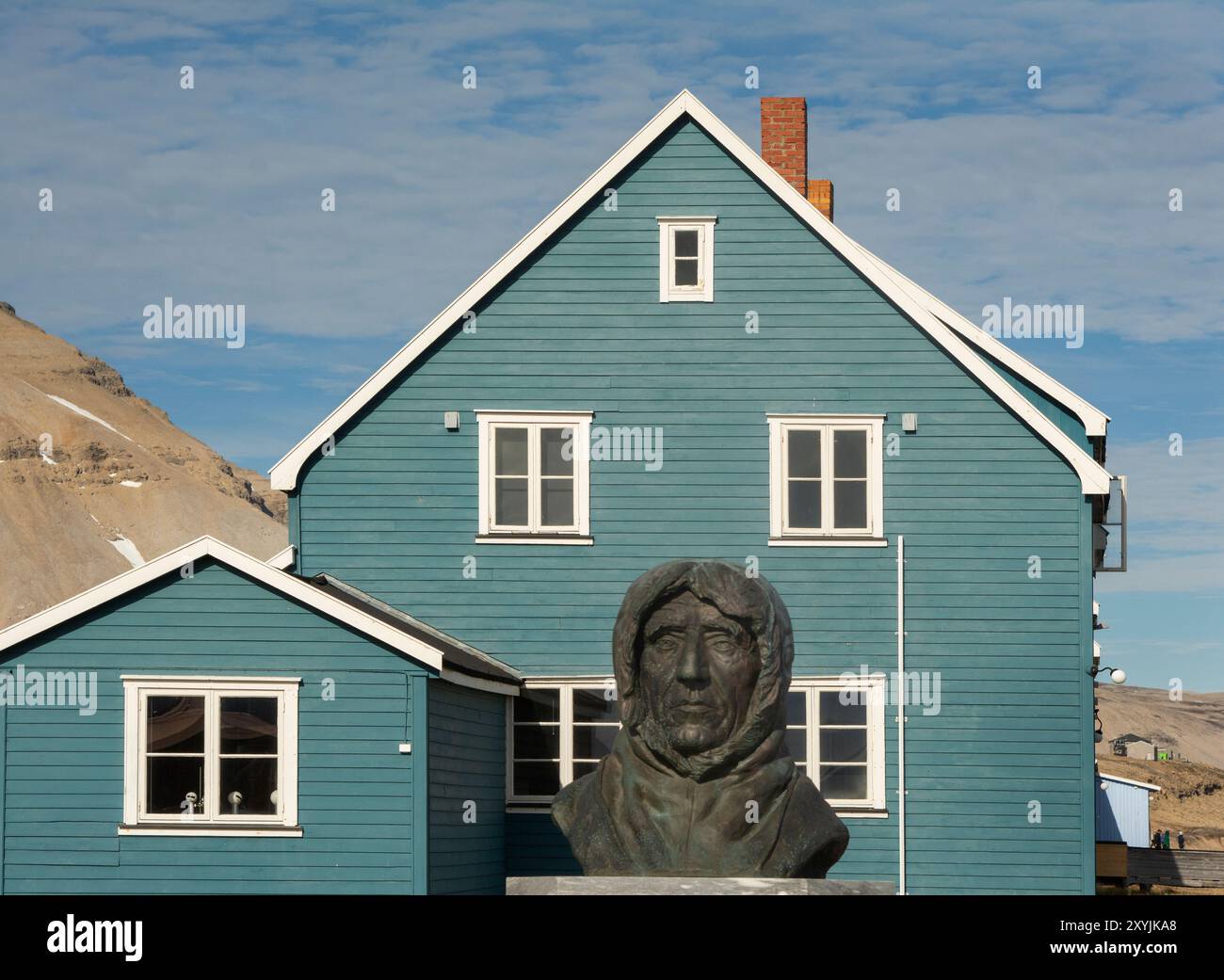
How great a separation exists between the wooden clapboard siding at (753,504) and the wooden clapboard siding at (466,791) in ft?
2.07

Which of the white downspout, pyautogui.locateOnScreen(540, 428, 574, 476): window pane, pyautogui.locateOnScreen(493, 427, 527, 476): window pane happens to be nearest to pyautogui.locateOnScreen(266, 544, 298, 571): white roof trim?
pyautogui.locateOnScreen(493, 427, 527, 476): window pane

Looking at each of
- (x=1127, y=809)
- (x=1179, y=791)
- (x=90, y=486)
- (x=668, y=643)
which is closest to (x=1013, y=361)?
(x=668, y=643)

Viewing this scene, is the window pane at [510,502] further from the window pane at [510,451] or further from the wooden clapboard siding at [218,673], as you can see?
the wooden clapboard siding at [218,673]

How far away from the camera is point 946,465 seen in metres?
22.8

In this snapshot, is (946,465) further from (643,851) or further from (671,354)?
(643,851)

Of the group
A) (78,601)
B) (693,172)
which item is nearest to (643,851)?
(78,601)

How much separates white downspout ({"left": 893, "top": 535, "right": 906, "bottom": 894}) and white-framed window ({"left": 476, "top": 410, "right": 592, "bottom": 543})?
3.90 meters

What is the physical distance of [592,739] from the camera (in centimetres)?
2258

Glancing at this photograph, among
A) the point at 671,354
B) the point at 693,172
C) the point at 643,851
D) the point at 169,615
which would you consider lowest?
the point at 643,851

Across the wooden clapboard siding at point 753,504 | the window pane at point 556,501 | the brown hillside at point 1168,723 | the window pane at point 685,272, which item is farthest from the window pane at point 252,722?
the brown hillside at point 1168,723

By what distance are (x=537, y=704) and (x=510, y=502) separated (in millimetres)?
2517

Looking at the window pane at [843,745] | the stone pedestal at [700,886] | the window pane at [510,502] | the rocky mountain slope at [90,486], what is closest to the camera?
the stone pedestal at [700,886]

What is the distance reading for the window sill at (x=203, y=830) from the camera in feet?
63.7
